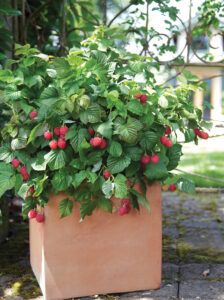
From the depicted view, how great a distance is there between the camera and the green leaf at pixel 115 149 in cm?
155

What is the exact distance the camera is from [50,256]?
5.63ft

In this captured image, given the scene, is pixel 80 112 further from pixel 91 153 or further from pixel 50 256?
pixel 50 256

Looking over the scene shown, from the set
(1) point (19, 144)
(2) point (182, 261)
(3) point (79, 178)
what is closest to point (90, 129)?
(3) point (79, 178)

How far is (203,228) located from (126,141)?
147 centimetres

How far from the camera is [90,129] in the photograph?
5.24ft

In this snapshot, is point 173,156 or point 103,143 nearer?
point 103,143

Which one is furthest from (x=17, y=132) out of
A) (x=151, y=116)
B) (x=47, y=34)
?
(x=47, y=34)

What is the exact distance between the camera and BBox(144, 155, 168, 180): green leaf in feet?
5.29

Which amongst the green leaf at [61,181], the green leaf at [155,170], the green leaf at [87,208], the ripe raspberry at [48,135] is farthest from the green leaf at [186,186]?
the ripe raspberry at [48,135]

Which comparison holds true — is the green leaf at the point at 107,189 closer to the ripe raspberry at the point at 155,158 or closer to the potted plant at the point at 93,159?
the potted plant at the point at 93,159

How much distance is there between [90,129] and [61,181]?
9.1 inches

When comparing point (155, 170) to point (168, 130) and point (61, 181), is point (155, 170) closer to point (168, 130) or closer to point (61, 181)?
point (168, 130)

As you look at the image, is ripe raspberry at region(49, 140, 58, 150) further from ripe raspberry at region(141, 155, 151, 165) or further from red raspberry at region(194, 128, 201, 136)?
red raspberry at region(194, 128, 201, 136)

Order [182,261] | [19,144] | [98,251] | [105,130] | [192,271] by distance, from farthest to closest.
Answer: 1. [182,261]
2. [192,271]
3. [98,251]
4. [19,144]
5. [105,130]
